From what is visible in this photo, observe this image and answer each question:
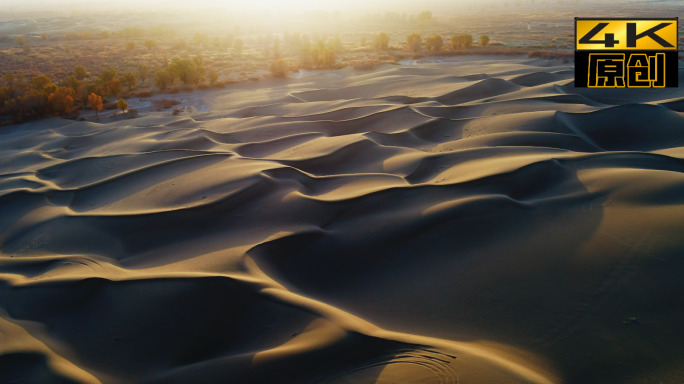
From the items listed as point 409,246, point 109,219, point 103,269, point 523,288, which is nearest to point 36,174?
point 109,219

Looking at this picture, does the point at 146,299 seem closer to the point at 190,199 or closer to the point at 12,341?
the point at 12,341

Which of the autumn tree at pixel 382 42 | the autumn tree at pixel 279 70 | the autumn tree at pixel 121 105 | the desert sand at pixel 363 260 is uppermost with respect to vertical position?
the autumn tree at pixel 382 42

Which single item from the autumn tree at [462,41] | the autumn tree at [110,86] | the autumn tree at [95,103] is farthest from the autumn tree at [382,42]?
the autumn tree at [95,103]

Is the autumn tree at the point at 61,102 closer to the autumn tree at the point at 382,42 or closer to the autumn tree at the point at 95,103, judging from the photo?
the autumn tree at the point at 95,103

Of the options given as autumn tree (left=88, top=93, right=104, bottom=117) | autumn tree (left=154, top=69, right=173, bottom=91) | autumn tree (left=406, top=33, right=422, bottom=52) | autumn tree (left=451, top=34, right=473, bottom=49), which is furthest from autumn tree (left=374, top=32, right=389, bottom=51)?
autumn tree (left=88, top=93, right=104, bottom=117)

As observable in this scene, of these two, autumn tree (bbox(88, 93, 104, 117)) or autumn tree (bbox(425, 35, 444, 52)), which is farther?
autumn tree (bbox(425, 35, 444, 52))

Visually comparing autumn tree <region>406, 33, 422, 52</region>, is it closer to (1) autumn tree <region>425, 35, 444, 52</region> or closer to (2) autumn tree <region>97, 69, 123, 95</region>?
(1) autumn tree <region>425, 35, 444, 52</region>
